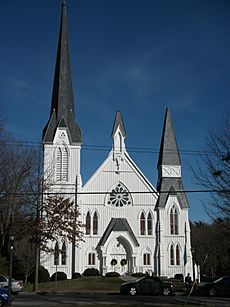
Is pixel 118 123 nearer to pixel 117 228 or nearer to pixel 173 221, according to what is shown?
pixel 117 228

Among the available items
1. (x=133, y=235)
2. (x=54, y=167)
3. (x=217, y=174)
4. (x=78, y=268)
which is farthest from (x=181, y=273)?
(x=217, y=174)

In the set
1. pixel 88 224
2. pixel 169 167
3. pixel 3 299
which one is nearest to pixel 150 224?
pixel 88 224

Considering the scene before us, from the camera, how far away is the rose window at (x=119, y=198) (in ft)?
180

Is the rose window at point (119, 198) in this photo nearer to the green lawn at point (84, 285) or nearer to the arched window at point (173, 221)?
the arched window at point (173, 221)

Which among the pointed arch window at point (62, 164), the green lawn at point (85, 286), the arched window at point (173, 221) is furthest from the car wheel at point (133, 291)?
the pointed arch window at point (62, 164)

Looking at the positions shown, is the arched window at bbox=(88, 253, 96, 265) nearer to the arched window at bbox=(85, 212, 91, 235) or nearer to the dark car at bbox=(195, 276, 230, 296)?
the arched window at bbox=(85, 212, 91, 235)

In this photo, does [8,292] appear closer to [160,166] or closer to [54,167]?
[54,167]

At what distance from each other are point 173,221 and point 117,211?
6.86m

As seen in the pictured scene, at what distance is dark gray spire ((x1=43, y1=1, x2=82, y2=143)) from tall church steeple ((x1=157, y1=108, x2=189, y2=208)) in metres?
10.9

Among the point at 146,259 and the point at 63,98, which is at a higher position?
the point at 63,98

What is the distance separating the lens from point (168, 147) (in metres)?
59.1

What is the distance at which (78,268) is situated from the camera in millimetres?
51531

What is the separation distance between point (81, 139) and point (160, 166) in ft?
34.8

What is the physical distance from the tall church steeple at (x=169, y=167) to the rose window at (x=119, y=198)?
156 inches
